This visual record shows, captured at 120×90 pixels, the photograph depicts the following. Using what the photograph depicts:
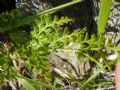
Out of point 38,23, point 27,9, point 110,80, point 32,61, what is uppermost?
point 27,9

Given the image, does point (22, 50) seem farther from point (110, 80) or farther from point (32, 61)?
point (110, 80)

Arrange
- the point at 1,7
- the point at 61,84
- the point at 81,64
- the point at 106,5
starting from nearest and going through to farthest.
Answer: the point at 106,5 → the point at 1,7 → the point at 61,84 → the point at 81,64

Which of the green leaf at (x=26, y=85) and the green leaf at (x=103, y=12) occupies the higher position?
the green leaf at (x=103, y=12)

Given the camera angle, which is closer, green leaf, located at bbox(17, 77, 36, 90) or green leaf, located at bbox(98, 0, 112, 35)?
green leaf, located at bbox(98, 0, 112, 35)

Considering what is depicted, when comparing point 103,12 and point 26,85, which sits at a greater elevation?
point 103,12

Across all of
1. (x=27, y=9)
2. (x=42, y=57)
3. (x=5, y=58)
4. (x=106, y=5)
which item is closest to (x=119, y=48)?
(x=106, y=5)

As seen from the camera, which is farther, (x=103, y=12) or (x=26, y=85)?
(x=26, y=85)

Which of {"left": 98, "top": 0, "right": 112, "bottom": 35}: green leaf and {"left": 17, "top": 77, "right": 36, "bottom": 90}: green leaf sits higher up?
{"left": 98, "top": 0, "right": 112, "bottom": 35}: green leaf

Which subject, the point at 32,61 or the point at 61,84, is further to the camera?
the point at 61,84

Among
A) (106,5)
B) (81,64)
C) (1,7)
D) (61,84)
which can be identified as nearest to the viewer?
(106,5)

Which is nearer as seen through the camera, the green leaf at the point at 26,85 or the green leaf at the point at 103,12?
the green leaf at the point at 103,12

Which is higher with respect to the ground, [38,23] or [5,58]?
[38,23]
